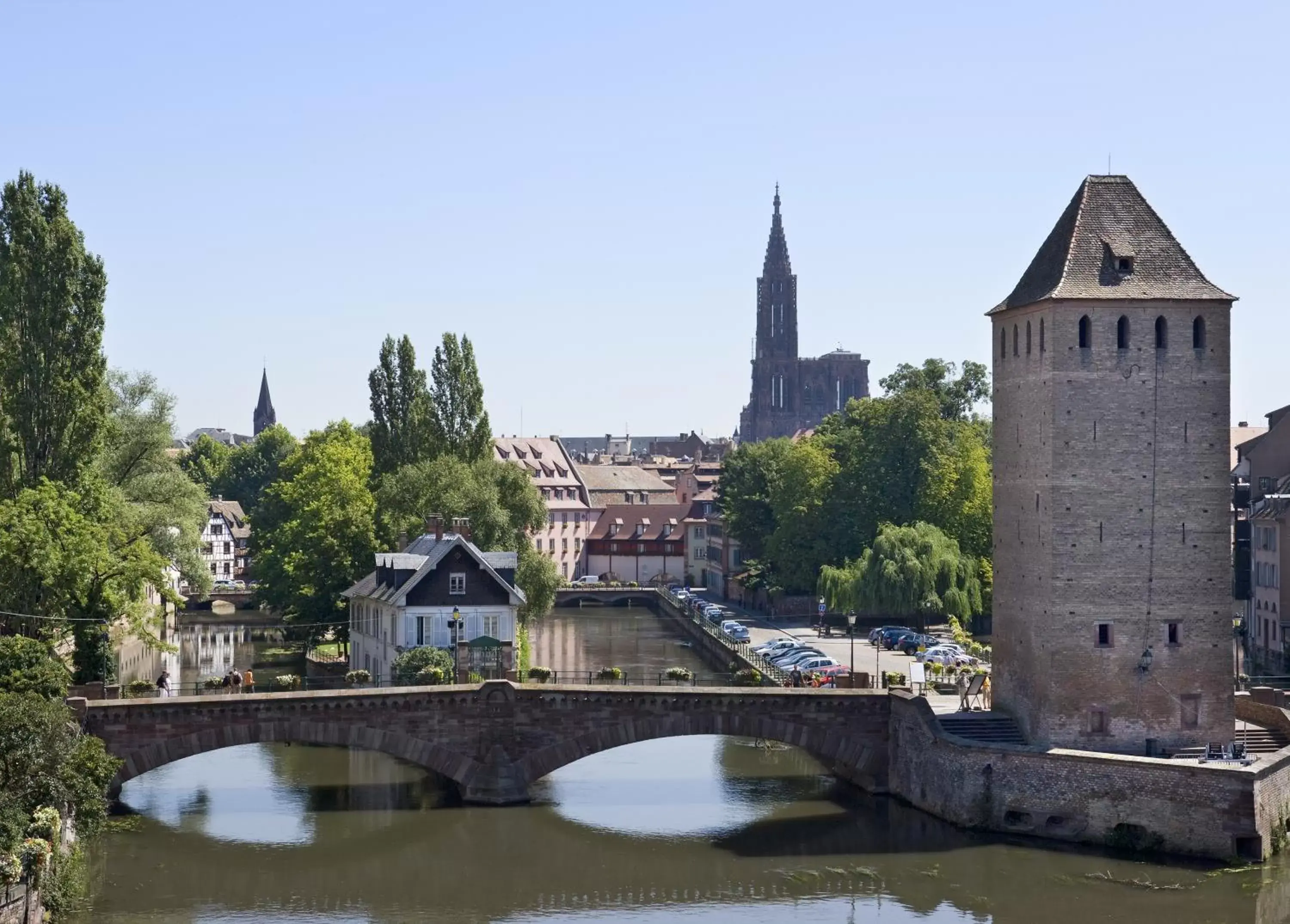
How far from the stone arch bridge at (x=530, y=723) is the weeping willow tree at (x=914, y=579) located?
118 ft

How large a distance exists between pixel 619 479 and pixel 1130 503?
123 meters

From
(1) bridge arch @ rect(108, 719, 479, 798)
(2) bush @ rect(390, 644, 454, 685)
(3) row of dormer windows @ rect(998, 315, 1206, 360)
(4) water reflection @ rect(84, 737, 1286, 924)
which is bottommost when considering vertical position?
(4) water reflection @ rect(84, 737, 1286, 924)

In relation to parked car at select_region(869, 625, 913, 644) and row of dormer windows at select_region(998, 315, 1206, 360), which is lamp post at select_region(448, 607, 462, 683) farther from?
parked car at select_region(869, 625, 913, 644)

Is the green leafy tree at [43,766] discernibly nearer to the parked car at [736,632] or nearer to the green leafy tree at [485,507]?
the green leafy tree at [485,507]

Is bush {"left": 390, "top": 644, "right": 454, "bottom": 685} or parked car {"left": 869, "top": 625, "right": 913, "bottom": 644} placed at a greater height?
parked car {"left": 869, "top": 625, "right": 913, "bottom": 644}

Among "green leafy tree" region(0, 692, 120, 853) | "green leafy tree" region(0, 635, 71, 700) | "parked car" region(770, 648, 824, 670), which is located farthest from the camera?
"parked car" region(770, 648, 824, 670)

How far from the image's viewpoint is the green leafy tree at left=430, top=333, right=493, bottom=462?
10112 cm

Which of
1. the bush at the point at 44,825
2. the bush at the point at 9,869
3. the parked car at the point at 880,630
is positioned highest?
the parked car at the point at 880,630

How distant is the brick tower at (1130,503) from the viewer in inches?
2200

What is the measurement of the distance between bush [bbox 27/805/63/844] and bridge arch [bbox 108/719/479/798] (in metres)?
9.78

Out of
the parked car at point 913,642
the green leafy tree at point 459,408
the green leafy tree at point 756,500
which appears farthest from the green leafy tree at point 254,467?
the parked car at point 913,642

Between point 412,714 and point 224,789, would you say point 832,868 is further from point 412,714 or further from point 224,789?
point 224,789

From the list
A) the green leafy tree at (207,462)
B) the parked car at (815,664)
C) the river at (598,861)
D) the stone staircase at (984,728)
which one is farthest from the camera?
the green leafy tree at (207,462)

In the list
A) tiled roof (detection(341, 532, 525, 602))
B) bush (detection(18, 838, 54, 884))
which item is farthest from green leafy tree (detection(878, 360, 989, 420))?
bush (detection(18, 838, 54, 884))
